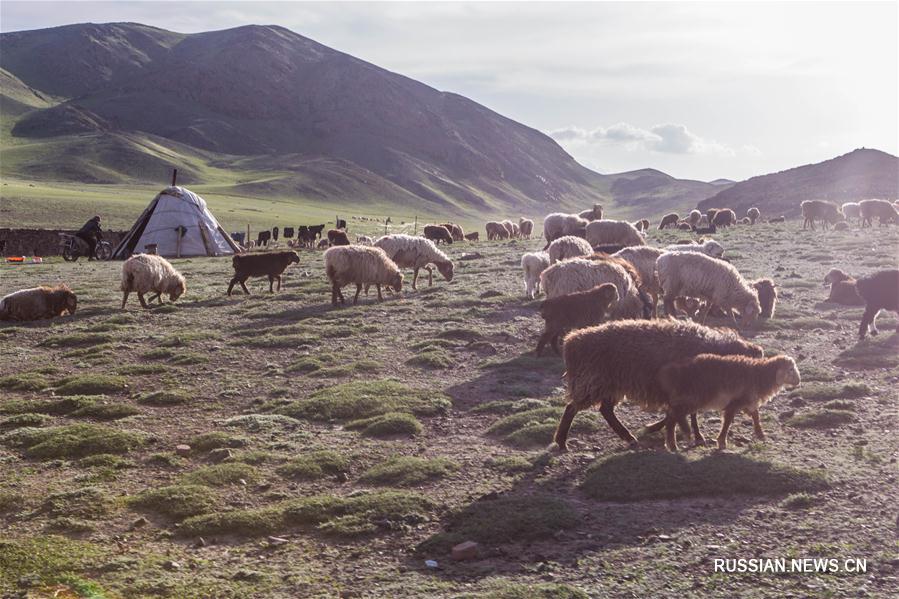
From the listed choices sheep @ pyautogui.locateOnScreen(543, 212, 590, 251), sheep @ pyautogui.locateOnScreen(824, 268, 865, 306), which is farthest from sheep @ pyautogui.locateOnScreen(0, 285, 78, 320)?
sheep @ pyautogui.locateOnScreen(543, 212, 590, 251)

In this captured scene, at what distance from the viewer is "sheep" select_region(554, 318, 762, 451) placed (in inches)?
336

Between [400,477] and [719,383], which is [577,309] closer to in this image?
[719,383]

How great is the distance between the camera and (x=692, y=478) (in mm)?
7422

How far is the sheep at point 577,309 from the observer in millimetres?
13453

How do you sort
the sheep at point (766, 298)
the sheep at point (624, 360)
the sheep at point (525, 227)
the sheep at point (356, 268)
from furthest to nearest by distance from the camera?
the sheep at point (525, 227) < the sheep at point (356, 268) < the sheep at point (766, 298) < the sheep at point (624, 360)

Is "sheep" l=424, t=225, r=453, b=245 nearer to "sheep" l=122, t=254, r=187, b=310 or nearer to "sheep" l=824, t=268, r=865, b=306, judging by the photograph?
"sheep" l=122, t=254, r=187, b=310

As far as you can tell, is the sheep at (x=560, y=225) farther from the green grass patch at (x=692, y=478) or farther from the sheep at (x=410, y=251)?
the green grass patch at (x=692, y=478)

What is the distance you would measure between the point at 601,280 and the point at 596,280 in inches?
4.2

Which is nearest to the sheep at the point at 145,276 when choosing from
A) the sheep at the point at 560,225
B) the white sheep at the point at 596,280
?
the white sheep at the point at 596,280

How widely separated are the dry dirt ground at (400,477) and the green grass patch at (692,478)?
0.02 m

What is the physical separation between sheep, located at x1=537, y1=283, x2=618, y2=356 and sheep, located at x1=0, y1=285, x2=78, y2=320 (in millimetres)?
11710

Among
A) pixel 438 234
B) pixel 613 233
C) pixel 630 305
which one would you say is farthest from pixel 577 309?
pixel 438 234

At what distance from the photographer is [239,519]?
22.7 feet

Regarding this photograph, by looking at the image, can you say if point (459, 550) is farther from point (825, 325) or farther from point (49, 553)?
point (825, 325)
